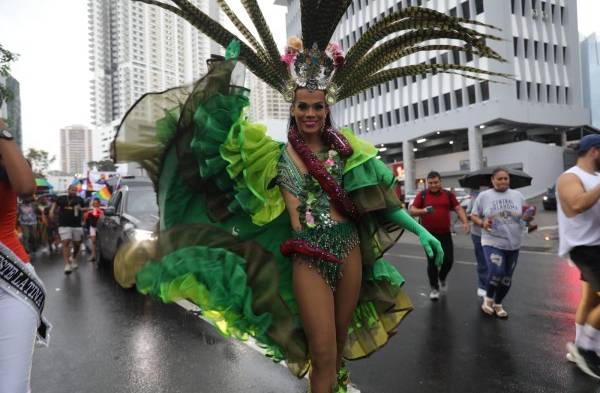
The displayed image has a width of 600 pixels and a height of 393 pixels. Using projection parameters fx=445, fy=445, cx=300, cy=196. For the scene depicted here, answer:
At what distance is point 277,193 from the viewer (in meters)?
2.64

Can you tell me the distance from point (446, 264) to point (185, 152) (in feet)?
17.1

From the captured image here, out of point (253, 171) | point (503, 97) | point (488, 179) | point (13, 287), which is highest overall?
point (503, 97)

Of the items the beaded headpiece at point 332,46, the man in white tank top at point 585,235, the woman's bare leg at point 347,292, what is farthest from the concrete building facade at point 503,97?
the woman's bare leg at point 347,292

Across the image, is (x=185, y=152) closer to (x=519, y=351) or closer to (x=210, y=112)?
(x=210, y=112)

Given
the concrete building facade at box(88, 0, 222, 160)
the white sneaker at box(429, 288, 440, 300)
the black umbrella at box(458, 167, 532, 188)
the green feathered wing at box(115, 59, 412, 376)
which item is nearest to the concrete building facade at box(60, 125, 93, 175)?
the concrete building facade at box(88, 0, 222, 160)

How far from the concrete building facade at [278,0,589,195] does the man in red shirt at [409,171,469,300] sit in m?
25.0

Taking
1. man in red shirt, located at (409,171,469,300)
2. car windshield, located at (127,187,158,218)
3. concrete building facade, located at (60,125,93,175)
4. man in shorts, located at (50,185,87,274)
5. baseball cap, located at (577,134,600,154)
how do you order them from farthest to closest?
concrete building facade, located at (60,125,93,175) < man in shorts, located at (50,185,87,274) < car windshield, located at (127,187,158,218) < man in red shirt, located at (409,171,469,300) < baseball cap, located at (577,134,600,154)

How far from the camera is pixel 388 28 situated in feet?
8.73

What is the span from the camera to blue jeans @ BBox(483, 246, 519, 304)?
17.8 ft

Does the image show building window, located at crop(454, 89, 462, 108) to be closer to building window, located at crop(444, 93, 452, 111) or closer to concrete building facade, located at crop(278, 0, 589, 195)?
concrete building facade, located at crop(278, 0, 589, 195)

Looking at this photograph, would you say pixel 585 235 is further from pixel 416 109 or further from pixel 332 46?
pixel 416 109

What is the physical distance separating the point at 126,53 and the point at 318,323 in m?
99.4

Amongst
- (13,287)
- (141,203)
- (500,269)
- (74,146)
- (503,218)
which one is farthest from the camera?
(74,146)

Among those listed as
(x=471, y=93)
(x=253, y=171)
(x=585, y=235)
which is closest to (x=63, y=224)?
(x=253, y=171)
